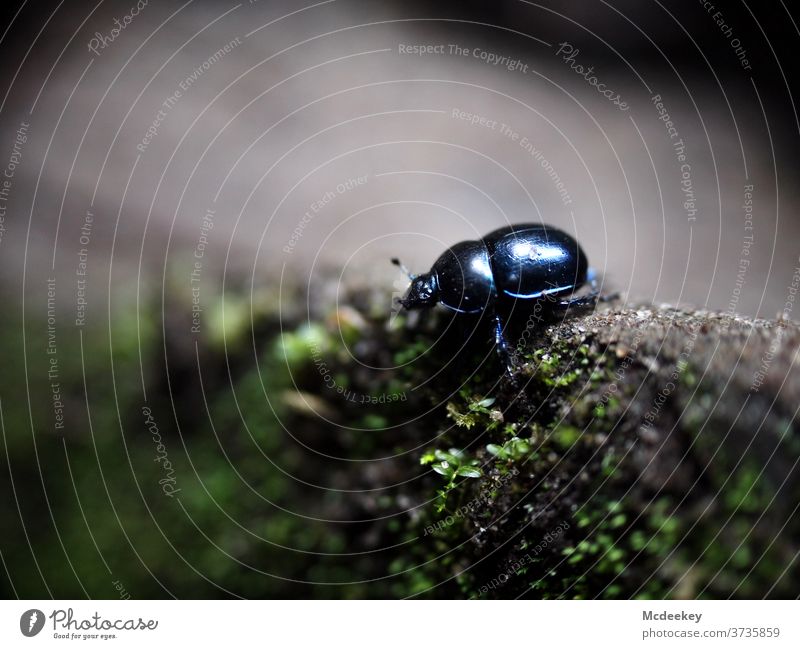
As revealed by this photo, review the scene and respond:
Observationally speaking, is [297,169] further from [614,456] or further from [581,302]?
[614,456]

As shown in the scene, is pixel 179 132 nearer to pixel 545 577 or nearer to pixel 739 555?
pixel 545 577

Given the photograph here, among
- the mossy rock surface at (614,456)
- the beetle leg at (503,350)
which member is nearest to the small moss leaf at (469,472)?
the mossy rock surface at (614,456)

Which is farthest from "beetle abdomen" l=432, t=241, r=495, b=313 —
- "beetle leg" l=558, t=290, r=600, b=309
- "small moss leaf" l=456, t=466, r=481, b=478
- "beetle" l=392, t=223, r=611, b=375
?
"small moss leaf" l=456, t=466, r=481, b=478

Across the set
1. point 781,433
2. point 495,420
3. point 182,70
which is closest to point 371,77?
point 182,70

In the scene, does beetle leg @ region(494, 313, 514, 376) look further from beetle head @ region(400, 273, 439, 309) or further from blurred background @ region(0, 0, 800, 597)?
blurred background @ region(0, 0, 800, 597)

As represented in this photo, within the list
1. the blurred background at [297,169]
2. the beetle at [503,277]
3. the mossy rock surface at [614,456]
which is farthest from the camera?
the blurred background at [297,169]

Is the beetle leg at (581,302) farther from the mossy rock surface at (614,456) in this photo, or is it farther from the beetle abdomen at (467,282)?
the beetle abdomen at (467,282)

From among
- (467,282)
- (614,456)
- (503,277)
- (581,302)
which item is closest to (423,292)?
(467,282)
